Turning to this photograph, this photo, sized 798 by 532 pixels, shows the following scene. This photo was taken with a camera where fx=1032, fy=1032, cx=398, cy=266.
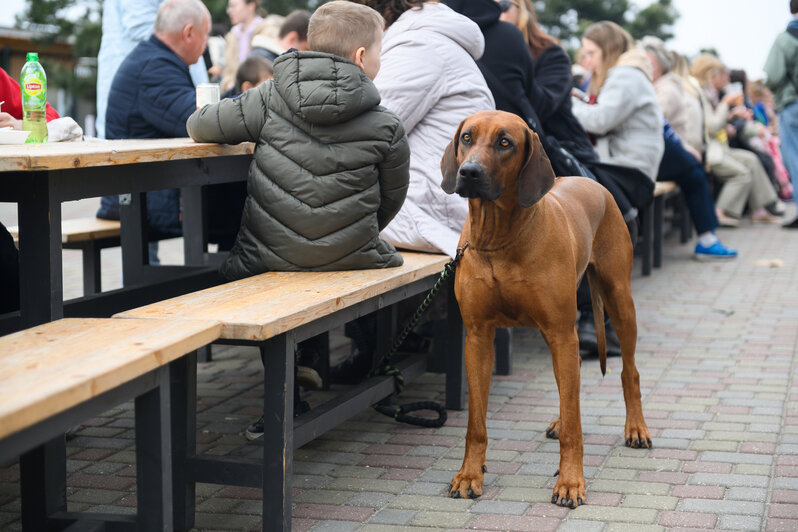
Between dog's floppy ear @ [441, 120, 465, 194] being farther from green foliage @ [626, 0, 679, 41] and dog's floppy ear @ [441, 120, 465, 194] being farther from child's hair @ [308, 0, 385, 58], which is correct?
green foliage @ [626, 0, 679, 41]

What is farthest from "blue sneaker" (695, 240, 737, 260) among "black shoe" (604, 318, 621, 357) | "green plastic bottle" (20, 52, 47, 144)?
"green plastic bottle" (20, 52, 47, 144)

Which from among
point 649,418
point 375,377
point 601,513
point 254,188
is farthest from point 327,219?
point 649,418

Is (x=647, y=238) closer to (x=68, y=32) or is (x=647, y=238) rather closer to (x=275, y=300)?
(x=275, y=300)

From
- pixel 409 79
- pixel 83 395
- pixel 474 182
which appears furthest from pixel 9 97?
pixel 83 395

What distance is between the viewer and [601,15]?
4825cm

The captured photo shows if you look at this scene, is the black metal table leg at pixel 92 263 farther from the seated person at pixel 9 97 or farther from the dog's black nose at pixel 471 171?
the dog's black nose at pixel 471 171

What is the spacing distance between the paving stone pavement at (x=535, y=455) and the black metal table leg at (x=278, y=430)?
184 mm

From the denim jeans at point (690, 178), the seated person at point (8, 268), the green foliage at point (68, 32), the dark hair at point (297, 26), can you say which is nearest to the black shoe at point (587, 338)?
the dark hair at point (297, 26)

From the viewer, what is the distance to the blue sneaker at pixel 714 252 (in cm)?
1048

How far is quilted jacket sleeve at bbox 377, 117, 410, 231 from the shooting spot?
414 cm

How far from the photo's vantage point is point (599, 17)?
4809 centimetres

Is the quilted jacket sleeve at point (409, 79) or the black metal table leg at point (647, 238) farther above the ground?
the quilted jacket sleeve at point (409, 79)

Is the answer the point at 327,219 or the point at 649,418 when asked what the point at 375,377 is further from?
the point at 649,418

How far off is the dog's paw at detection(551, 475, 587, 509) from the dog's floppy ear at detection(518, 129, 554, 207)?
103cm
